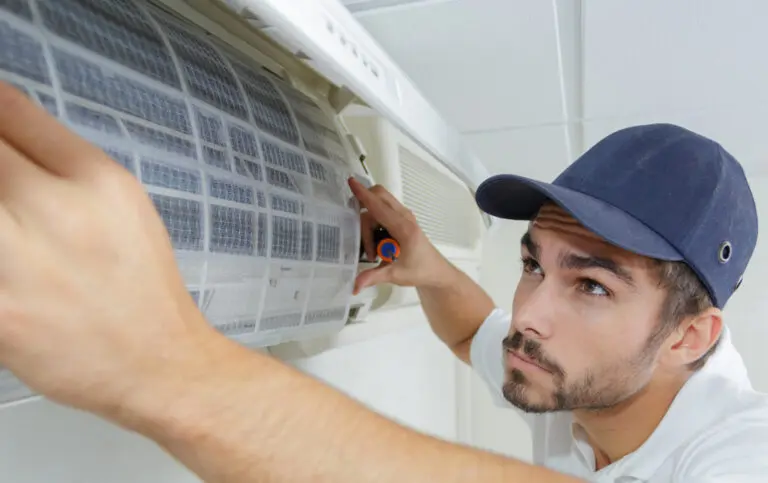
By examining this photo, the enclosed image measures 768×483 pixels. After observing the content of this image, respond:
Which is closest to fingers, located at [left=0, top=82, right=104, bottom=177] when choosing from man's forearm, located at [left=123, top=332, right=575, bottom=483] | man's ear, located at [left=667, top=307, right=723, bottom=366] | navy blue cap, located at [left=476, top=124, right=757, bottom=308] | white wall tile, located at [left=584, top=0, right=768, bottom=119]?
man's forearm, located at [left=123, top=332, right=575, bottom=483]

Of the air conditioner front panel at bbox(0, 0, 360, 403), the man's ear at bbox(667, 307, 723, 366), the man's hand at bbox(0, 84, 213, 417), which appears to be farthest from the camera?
the man's ear at bbox(667, 307, 723, 366)

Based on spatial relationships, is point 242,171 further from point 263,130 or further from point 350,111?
point 350,111

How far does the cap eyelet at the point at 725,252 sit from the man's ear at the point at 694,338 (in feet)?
0.25

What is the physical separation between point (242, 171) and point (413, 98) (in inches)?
13.3

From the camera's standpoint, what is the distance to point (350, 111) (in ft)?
3.33

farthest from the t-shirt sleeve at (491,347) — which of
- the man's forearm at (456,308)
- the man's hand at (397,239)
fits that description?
the man's hand at (397,239)

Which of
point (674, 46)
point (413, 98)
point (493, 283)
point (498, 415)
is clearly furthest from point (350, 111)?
point (498, 415)

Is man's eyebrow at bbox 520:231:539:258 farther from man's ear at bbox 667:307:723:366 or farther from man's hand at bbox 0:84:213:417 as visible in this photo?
man's hand at bbox 0:84:213:417

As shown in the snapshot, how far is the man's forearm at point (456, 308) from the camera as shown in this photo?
1.19 m

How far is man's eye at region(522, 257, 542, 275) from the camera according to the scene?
96cm

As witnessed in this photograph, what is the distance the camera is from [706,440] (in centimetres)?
78

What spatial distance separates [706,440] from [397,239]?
0.49m

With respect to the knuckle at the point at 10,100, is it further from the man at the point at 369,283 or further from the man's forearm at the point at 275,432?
the man's forearm at the point at 275,432

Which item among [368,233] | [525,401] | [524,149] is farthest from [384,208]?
[524,149]
